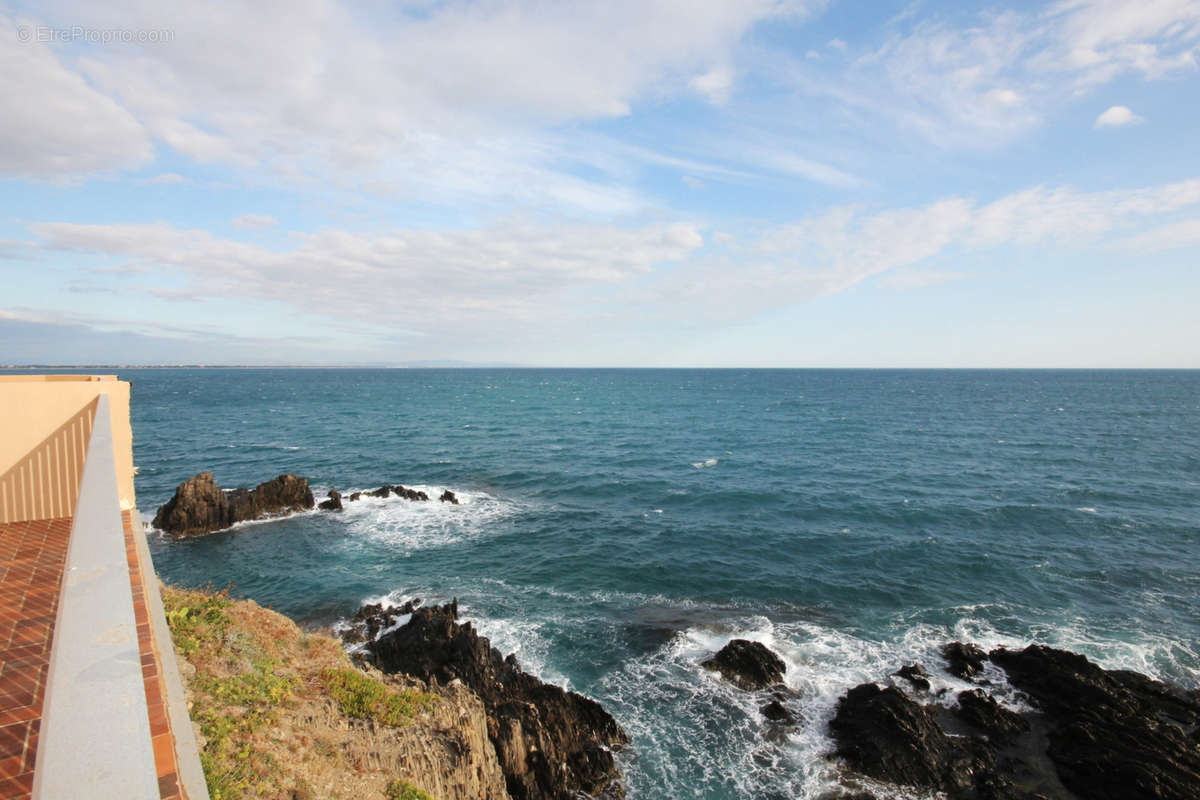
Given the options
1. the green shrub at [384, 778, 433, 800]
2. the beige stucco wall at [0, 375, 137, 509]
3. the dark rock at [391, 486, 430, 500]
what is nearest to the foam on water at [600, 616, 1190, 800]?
the green shrub at [384, 778, 433, 800]

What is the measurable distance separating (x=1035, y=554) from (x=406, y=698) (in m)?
32.7

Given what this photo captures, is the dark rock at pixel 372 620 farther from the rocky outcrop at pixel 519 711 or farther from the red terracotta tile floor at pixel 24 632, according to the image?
the red terracotta tile floor at pixel 24 632

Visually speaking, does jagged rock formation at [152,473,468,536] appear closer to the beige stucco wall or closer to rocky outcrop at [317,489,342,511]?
rocky outcrop at [317,489,342,511]

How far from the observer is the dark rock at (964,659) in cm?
2028

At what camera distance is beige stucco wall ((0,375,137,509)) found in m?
10.8

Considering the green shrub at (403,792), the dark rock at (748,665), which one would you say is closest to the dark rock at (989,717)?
the dark rock at (748,665)

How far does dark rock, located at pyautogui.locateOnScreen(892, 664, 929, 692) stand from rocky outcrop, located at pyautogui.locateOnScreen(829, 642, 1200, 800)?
0.96 m

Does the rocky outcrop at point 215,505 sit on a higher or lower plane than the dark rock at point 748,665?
higher

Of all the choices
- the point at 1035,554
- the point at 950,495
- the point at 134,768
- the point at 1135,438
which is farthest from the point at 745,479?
the point at 1135,438

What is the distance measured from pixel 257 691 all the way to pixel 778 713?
591 inches

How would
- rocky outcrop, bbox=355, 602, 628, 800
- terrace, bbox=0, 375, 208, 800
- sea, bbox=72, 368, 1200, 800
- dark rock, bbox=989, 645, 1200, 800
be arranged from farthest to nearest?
sea, bbox=72, 368, 1200, 800 < dark rock, bbox=989, 645, 1200, 800 < rocky outcrop, bbox=355, 602, 628, 800 < terrace, bbox=0, 375, 208, 800

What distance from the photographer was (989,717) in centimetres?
1805

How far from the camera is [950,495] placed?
41750 mm

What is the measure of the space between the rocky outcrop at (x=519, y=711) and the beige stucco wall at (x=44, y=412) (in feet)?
33.3
